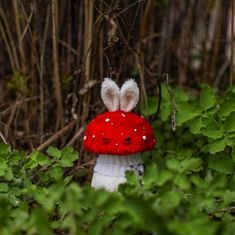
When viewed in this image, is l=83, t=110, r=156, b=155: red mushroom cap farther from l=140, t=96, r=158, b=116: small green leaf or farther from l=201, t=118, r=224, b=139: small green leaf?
l=140, t=96, r=158, b=116: small green leaf

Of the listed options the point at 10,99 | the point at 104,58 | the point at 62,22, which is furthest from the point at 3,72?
the point at 104,58

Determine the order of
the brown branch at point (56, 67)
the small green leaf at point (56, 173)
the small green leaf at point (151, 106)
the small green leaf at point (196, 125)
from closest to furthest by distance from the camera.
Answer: the small green leaf at point (56, 173) → the small green leaf at point (196, 125) → the brown branch at point (56, 67) → the small green leaf at point (151, 106)

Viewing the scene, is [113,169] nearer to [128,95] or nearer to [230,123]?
[128,95]

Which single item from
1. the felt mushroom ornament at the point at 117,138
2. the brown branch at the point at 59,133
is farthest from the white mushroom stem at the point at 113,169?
the brown branch at the point at 59,133

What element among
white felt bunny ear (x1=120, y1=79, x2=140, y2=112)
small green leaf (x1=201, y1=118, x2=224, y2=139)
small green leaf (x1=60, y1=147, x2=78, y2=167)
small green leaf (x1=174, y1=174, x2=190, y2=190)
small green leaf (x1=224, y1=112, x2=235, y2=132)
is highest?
white felt bunny ear (x1=120, y1=79, x2=140, y2=112)

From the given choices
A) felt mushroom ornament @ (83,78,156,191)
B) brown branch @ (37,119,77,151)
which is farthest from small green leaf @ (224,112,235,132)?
brown branch @ (37,119,77,151)

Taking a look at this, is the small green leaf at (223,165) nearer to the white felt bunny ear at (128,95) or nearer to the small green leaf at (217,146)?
the small green leaf at (217,146)

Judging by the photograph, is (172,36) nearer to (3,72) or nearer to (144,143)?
(3,72)

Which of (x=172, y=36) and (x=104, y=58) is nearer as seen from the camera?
(x=104, y=58)
